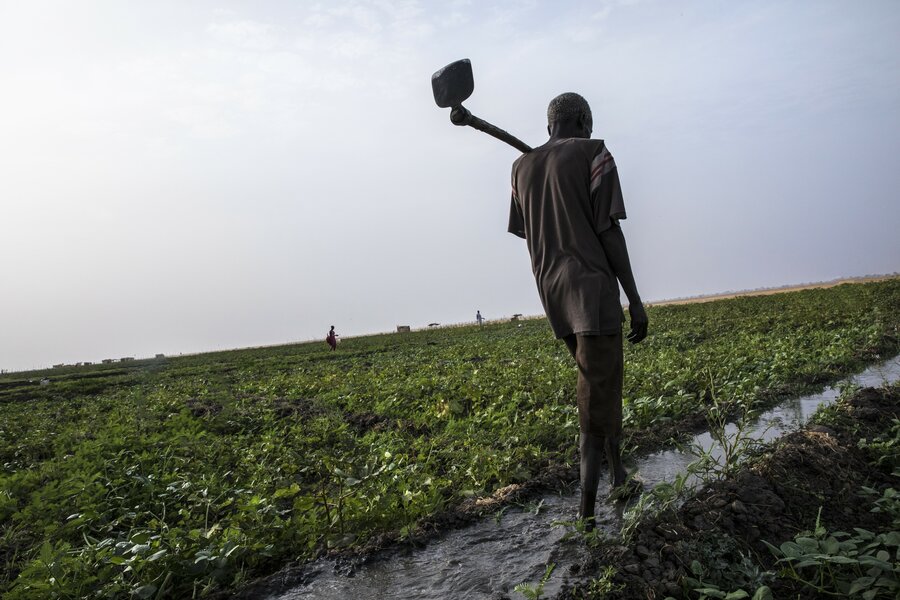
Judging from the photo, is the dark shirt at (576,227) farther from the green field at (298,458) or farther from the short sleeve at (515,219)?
the green field at (298,458)

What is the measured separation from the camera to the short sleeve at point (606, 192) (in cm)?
300

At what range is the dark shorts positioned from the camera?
3072mm

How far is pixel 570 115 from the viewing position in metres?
3.38

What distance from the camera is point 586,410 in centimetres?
310

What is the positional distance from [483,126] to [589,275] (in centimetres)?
116

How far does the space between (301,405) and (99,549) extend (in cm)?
610

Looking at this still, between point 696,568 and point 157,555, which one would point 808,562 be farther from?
point 157,555

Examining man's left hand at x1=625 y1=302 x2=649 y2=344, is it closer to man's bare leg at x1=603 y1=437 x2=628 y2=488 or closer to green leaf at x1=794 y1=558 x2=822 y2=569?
man's bare leg at x1=603 y1=437 x2=628 y2=488

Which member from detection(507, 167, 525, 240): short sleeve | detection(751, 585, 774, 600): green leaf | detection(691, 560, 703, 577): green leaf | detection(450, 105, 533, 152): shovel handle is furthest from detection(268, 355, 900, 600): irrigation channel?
detection(450, 105, 533, 152): shovel handle

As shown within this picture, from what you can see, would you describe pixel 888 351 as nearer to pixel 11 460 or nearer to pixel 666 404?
pixel 666 404

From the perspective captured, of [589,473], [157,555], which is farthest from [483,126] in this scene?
[157,555]

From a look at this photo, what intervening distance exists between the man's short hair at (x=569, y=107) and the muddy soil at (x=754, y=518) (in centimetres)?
221

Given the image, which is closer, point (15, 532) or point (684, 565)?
point (684, 565)

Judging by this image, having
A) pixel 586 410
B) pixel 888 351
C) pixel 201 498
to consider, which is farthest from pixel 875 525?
pixel 888 351
